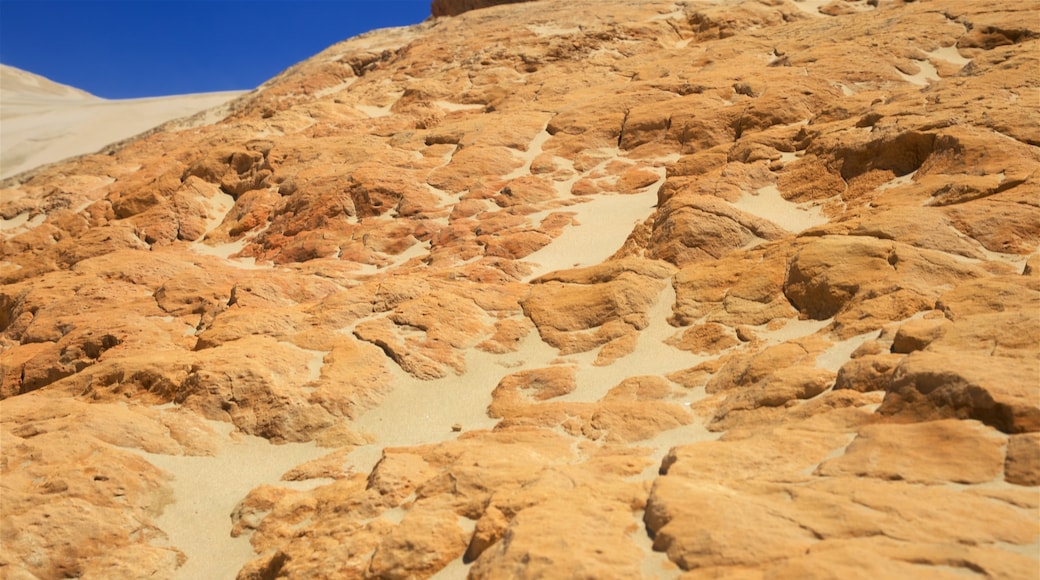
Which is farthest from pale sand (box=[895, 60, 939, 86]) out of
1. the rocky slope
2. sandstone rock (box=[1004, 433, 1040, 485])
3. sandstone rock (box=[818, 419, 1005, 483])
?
sandstone rock (box=[1004, 433, 1040, 485])

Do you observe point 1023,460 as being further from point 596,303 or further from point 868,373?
point 596,303

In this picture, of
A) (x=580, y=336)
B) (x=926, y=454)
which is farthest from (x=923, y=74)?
(x=926, y=454)

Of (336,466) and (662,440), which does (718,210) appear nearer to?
(662,440)

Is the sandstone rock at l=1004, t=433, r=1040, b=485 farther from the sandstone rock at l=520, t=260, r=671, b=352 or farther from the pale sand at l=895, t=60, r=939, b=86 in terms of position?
the pale sand at l=895, t=60, r=939, b=86

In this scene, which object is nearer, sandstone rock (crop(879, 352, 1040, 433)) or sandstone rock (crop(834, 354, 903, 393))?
sandstone rock (crop(879, 352, 1040, 433))

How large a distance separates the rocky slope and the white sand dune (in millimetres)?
16162

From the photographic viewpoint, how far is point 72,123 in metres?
32.9

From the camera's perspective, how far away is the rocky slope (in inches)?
145

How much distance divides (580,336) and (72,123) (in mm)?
33683

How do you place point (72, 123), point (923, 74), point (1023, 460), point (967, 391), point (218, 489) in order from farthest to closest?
point (72, 123) → point (923, 74) → point (218, 489) → point (967, 391) → point (1023, 460)

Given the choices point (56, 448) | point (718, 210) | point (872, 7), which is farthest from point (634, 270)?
point (872, 7)

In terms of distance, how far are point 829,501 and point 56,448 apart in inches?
216

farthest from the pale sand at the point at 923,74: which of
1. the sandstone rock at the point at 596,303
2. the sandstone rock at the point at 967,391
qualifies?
the sandstone rock at the point at 967,391

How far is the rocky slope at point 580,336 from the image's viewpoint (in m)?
3.68
